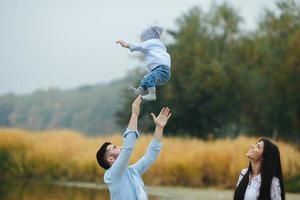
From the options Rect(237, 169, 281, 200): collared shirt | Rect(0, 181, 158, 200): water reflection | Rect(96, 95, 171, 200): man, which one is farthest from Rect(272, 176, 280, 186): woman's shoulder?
Rect(0, 181, 158, 200): water reflection

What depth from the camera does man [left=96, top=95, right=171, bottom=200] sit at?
4.59 meters

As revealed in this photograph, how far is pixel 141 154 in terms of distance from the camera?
1817 cm

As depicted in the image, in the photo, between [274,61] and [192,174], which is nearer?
[192,174]

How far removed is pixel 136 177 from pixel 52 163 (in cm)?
1574

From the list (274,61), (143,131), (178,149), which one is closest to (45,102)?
(143,131)

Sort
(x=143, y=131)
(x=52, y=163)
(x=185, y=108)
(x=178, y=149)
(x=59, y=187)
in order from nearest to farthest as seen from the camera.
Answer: (x=59, y=187) < (x=178, y=149) < (x=52, y=163) < (x=185, y=108) < (x=143, y=131)

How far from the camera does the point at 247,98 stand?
26781 millimetres

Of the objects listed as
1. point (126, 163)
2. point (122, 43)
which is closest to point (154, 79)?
point (122, 43)

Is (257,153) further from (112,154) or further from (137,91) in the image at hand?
(112,154)

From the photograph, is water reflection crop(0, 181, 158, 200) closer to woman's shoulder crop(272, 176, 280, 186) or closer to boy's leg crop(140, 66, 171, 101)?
woman's shoulder crop(272, 176, 280, 186)

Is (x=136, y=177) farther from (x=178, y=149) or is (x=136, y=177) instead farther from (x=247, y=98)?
(x=247, y=98)

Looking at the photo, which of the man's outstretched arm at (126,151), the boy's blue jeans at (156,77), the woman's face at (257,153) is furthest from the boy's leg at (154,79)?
the woman's face at (257,153)

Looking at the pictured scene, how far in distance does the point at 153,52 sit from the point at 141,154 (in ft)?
43.0

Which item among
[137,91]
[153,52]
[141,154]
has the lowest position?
[141,154]
